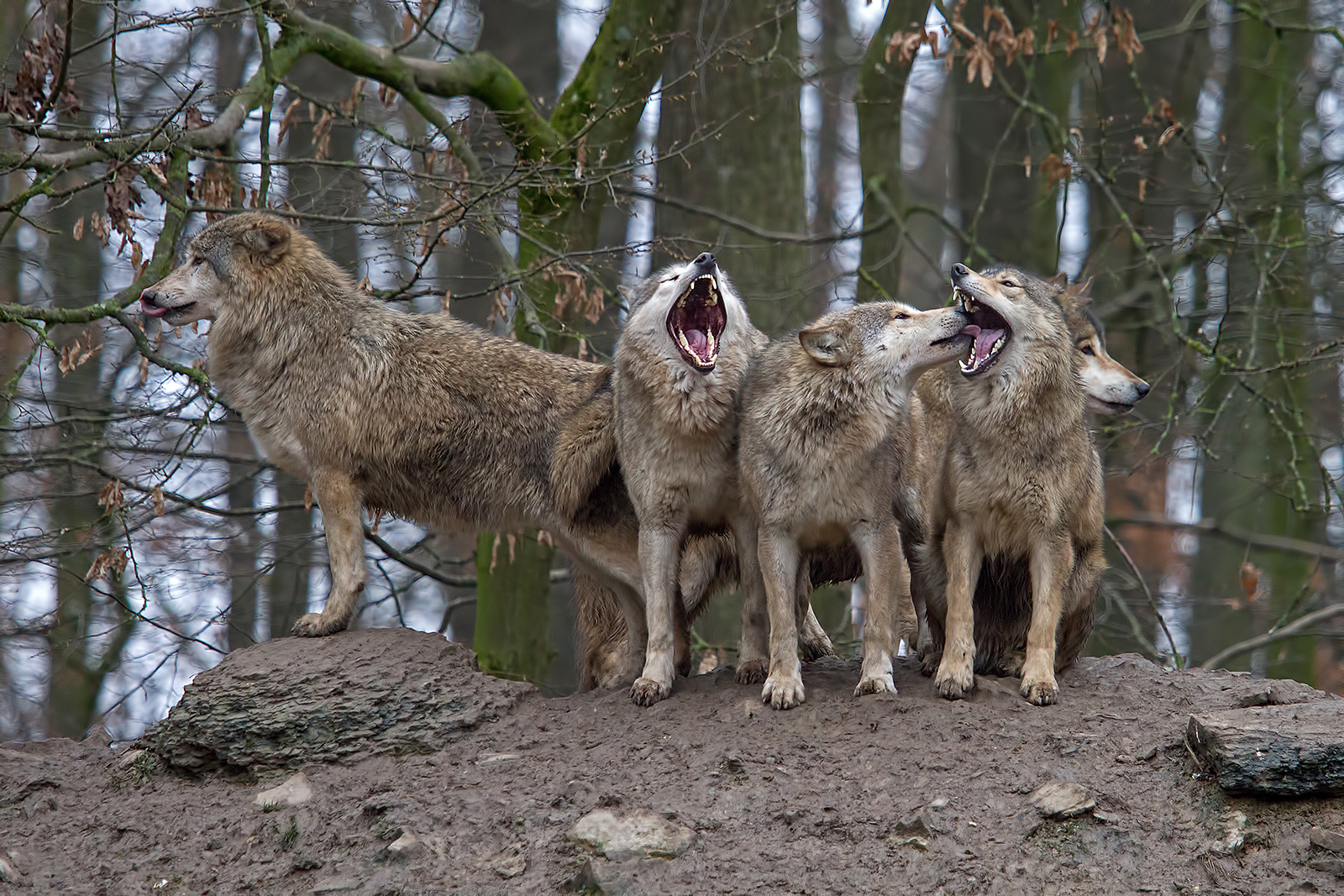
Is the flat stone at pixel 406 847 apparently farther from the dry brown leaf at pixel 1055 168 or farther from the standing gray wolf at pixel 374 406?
the dry brown leaf at pixel 1055 168

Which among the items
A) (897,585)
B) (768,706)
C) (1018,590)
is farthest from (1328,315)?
(768,706)

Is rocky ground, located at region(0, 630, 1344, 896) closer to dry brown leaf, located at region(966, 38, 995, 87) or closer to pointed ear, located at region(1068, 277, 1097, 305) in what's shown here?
pointed ear, located at region(1068, 277, 1097, 305)

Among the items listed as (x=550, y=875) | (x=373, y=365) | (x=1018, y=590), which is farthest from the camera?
(x=373, y=365)

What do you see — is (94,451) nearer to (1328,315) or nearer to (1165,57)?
(1328,315)

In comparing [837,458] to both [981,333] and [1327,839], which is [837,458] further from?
[1327,839]

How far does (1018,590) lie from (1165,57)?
11.1 metres

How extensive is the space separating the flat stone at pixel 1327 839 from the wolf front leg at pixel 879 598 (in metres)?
2.00

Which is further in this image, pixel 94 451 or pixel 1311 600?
pixel 1311 600

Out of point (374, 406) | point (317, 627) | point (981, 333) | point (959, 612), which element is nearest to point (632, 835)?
point (959, 612)

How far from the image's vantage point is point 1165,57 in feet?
52.3

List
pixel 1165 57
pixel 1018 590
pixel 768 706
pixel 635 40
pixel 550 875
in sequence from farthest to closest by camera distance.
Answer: pixel 1165 57, pixel 635 40, pixel 1018 590, pixel 768 706, pixel 550 875

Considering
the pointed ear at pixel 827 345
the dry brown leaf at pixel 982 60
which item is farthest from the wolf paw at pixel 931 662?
the dry brown leaf at pixel 982 60

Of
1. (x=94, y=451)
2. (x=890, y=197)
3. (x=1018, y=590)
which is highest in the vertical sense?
(x=890, y=197)

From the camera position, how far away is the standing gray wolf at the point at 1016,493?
6.72 meters
